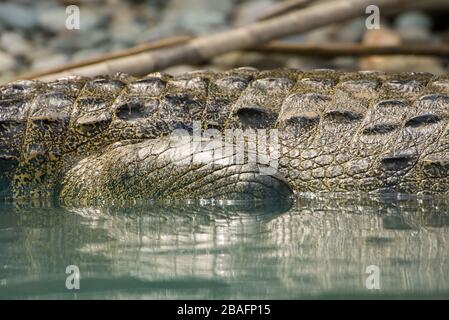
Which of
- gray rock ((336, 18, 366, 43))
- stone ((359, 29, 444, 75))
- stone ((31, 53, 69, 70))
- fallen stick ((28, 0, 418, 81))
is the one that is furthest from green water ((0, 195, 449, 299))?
gray rock ((336, 18, 366, 43))

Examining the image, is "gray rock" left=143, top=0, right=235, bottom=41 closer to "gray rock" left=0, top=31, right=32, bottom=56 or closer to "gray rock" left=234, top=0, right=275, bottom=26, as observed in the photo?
"gray rock" left=234, top=0, right=275, bottom=26

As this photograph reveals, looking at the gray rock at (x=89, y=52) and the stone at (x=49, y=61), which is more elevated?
the gray rock at (x=89, y=52)

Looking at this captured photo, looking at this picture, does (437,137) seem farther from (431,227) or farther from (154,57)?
(154,57)

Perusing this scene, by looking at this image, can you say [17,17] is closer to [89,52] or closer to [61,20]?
[61,20]

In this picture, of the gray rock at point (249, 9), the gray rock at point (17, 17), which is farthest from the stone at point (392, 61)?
the gray rock at point (17, 17)

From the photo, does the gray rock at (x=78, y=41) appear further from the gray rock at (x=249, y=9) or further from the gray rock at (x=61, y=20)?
the gray rock at (x=249, y=9)
